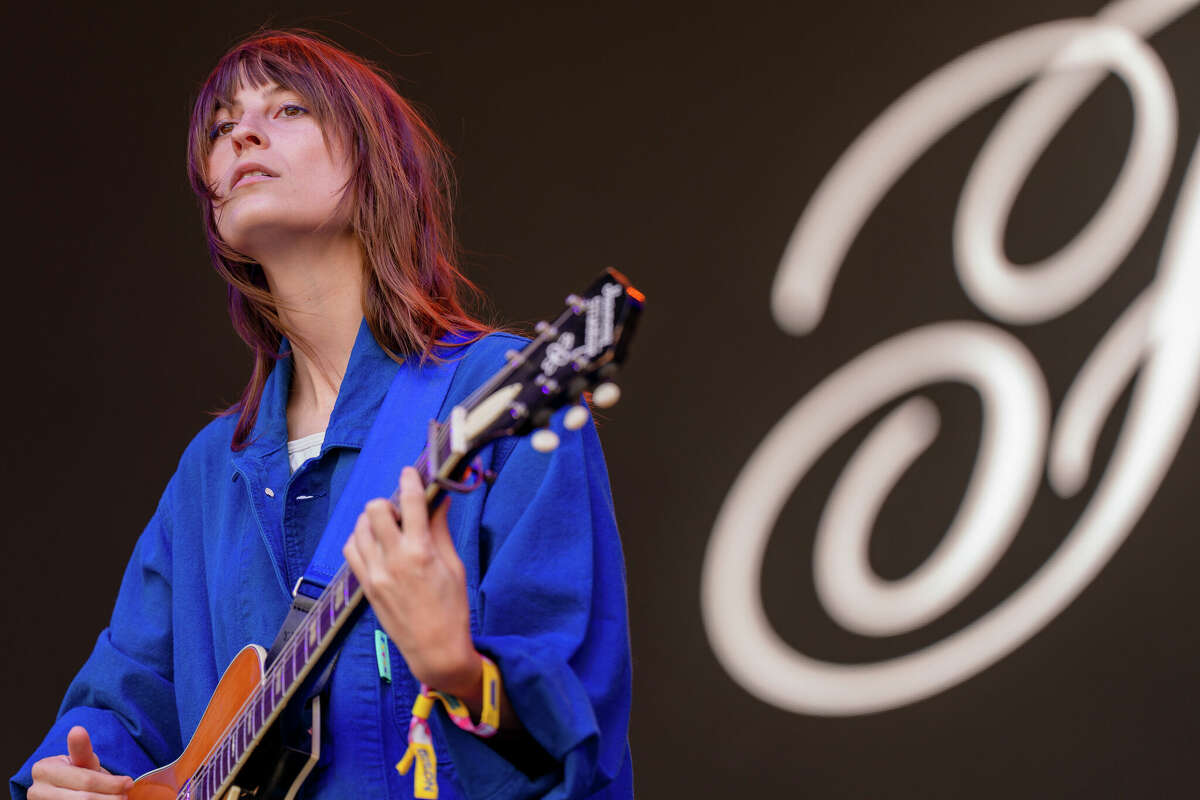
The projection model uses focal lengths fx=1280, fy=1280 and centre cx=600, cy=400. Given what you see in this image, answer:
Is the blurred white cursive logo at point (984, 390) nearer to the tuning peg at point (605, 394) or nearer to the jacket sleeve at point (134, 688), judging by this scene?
the jacket sleeve at point (134, 688)

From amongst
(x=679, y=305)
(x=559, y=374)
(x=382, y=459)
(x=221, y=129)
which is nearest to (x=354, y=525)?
(x=382, y=459)

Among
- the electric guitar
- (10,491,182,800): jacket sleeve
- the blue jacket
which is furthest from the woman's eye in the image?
the electric guitar

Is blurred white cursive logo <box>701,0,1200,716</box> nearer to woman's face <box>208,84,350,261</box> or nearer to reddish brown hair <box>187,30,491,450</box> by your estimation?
reddish brown hair <box>187,30,491,450</box>

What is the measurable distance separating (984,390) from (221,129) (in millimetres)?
1611

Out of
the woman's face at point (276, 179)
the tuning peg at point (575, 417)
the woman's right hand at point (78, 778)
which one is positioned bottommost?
the woman's right hand at point (78, 778)

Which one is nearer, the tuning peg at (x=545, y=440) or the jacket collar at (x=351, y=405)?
the tuning peg at (x=545, y=440)

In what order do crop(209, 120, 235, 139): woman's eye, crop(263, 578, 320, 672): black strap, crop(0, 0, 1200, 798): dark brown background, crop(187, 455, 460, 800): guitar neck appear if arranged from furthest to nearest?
crop(0, 0, 1200, 798): dark brown background
crop(209, 120, 235, 139): woman's eye
crop(263, 578, 320, 672): black strap
crop(187, 455, 460, 800): guitar neck

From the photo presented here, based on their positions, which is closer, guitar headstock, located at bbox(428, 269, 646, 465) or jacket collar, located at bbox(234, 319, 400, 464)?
guitar headstock, located at bbox(428, 269, 646, 465)

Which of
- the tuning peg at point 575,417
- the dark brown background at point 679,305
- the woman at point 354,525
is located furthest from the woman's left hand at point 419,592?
the dark brown background at point 679,305

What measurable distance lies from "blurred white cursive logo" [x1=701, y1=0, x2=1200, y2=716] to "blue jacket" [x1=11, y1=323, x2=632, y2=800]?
4.43 feet

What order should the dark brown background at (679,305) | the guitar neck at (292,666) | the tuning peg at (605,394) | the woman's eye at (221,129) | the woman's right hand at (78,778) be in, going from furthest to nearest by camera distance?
the dark brown background at (679,305), the woman's eye at (221,129), the woman's right hand at (78,778), the guitar neck at (292,666), the tuning peg at (605,394)

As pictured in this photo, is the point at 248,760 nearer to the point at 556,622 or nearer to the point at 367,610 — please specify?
the point at 367,610

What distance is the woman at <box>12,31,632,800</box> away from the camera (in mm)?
963

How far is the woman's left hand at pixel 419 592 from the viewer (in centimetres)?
91
